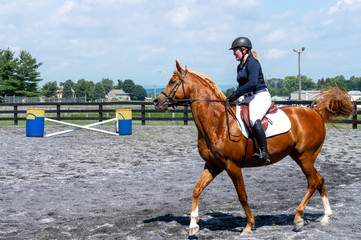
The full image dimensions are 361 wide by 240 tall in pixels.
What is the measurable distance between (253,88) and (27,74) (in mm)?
64590

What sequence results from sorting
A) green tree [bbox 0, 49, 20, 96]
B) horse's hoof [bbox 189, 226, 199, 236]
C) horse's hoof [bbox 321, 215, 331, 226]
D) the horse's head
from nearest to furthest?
1. horse's hoof [bbox 189, 226, 199, 236]
2. the horse's head
3. horse's hoof [bbox 321, 215, 331, 226]
4. green tree [bbox 0, 49, 20, 96]

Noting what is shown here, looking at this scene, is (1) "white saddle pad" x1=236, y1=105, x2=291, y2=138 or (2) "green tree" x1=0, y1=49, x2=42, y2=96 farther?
(2) "green tree" x1=0, y1=49, x2=42, y2=96

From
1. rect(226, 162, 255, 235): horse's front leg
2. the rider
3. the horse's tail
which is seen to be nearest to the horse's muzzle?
the rider

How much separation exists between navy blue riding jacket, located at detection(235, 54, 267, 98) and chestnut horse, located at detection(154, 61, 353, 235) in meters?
0.30

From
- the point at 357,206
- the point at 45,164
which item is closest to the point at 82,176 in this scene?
the point at 45,164

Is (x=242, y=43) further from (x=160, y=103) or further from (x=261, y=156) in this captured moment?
(x=261, y=156)

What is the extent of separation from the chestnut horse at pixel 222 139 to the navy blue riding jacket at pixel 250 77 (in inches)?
11.8

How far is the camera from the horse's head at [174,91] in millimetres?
4633

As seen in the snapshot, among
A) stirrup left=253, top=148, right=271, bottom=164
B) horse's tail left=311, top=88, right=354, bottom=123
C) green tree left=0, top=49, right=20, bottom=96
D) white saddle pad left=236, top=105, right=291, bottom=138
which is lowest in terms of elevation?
stirrup left=253, top=148, right=271, bottom=164

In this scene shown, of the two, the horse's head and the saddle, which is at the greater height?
the horse's head

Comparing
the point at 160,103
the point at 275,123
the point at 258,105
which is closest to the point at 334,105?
the point at 275,123

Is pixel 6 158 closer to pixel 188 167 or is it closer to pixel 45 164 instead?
pixel 45 164

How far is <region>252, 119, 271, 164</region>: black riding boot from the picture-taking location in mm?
4609

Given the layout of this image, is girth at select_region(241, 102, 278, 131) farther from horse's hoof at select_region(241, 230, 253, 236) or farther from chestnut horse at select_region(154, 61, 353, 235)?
horse's hoof at select_region(241, 230, 253, 236)
